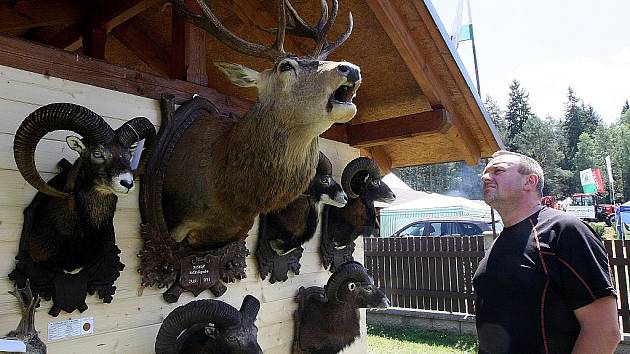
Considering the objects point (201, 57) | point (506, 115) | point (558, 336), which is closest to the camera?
point (558, 336)

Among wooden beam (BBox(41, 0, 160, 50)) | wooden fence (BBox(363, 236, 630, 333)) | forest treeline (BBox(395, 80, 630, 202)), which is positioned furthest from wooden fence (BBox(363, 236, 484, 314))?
forest treeline (BBox(395, 80, 630, 202))

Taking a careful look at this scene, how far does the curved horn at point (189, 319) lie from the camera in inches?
124

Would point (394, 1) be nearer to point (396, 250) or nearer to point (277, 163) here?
point (277, 163)

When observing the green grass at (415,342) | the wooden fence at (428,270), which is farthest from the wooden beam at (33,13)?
the wooden fence at (428,270)

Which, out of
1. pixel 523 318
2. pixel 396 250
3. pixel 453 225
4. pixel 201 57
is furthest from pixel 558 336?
pixel 453 225

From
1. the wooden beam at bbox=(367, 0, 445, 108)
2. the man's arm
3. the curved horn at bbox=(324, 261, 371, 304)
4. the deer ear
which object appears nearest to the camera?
the man's arm

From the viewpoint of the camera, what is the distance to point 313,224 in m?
4.18

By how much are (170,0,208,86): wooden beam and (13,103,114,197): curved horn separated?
1.42m

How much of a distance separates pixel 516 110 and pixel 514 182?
2953 inches

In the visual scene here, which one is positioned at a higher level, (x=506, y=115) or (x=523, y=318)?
(x=506, y=115)

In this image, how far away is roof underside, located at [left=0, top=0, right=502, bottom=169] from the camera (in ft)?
14.7

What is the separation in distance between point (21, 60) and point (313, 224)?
92.5 inches

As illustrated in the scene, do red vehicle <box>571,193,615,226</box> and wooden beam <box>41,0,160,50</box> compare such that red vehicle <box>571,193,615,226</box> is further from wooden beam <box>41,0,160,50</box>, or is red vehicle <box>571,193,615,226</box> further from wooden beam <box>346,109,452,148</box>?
wooden beam <box>41,0,160,50</box>

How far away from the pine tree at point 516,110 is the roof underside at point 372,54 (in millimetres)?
70047
